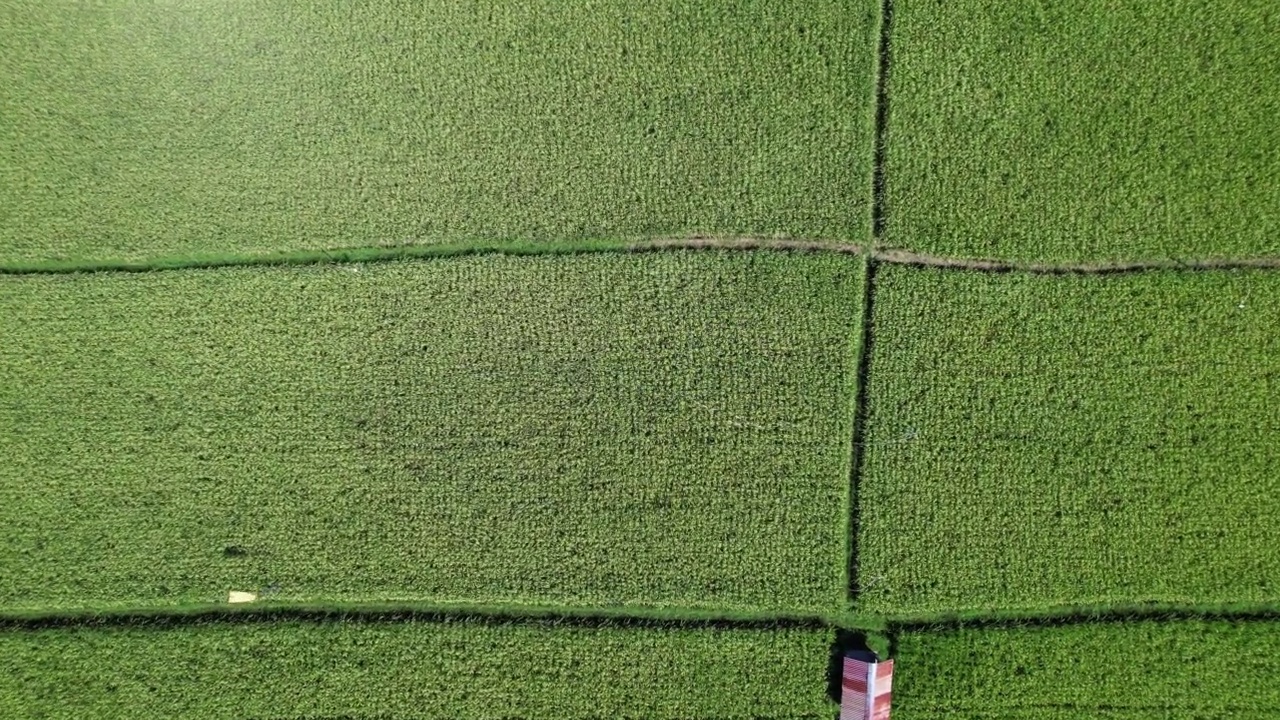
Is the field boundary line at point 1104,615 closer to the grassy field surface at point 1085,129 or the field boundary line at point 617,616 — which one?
the field boundary line at point 617,616

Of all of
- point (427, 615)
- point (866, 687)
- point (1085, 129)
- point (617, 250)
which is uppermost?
point (1085, 129)

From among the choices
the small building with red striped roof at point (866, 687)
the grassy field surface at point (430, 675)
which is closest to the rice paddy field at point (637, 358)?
the grassy field surface at point (430, 675)

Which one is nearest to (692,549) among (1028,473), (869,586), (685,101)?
(869,586)

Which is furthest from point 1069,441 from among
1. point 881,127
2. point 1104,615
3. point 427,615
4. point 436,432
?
point 427,615

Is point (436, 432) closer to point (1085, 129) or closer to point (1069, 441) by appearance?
point (1069, 441)

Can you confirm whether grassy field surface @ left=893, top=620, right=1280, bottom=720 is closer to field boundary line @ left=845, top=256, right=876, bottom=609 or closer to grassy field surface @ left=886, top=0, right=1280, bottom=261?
field boundary line @ left=845, top=256, right=876, bottom=609

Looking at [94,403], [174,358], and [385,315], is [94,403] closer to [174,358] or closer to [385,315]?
[174,358]

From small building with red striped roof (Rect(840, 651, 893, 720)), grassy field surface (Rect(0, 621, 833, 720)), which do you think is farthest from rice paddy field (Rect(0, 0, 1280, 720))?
small building with red striped roof (Rect(840, 651, 893, 720))
